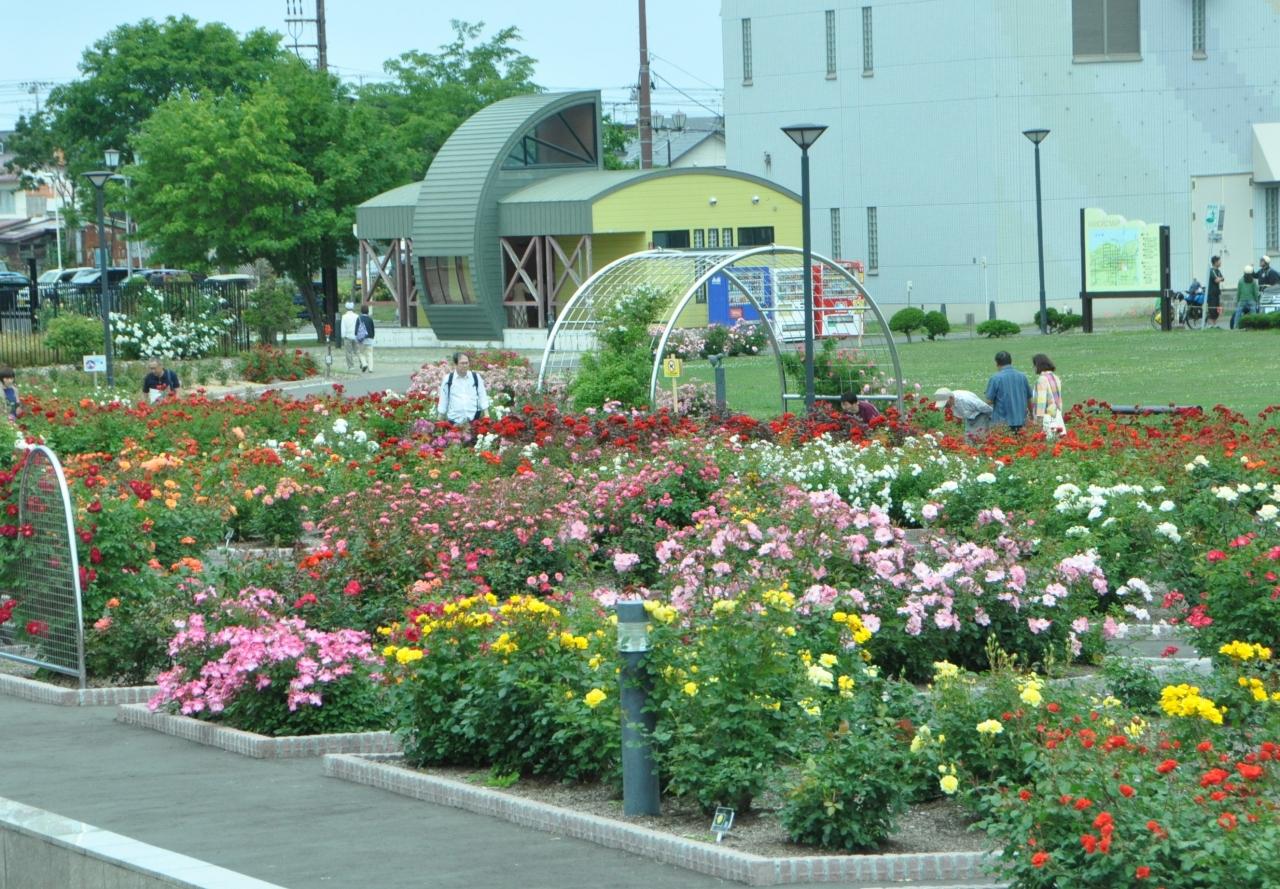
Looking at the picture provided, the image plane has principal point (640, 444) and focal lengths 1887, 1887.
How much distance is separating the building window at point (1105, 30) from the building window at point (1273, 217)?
577cm

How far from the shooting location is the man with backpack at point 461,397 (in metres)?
20.6

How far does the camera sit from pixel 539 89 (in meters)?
83.8

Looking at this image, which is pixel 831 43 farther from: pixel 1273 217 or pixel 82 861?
pixel 82 861

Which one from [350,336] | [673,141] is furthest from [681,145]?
[350,336]

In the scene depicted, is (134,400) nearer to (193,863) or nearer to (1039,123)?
(193,863)

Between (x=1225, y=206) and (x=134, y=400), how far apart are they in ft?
123

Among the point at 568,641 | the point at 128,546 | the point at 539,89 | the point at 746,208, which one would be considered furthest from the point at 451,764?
the point at 539,89

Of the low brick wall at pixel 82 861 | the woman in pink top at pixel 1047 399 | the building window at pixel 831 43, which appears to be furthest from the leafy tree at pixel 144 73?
the low brick wall at pixel 82 861

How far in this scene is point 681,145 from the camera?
348 ft

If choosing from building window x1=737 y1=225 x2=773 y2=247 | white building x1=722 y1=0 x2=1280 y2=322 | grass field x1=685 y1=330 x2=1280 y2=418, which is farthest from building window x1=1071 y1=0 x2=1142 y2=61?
grass field x1=685 y1=330 x2=1280 y2=418

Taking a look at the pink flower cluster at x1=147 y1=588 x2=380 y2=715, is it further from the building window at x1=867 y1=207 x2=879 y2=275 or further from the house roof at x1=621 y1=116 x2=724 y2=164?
the house roof at x1=621 y1=116 x2=724 y2=164

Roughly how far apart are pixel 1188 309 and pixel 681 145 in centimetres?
6301

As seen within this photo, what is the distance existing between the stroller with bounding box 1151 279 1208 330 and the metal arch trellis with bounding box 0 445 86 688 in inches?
1426

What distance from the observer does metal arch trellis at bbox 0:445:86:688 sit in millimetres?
11531
